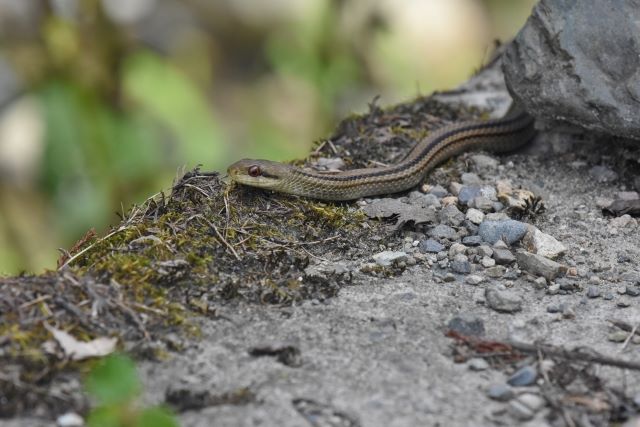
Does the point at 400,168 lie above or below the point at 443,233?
above

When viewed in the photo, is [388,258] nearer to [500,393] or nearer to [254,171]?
[254,171]

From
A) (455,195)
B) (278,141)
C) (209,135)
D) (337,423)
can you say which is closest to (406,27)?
(278,141)

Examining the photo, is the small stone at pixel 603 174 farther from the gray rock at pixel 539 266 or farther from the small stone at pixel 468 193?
the gray rock at pixel 539 266

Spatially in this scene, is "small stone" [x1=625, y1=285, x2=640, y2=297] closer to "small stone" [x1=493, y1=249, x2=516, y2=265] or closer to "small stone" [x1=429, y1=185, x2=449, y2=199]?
"small stone" [x1=493, y1=249, x2=516, y2=265]

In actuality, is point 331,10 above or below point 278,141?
above

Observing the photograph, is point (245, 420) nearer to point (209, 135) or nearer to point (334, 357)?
point (334, 357)

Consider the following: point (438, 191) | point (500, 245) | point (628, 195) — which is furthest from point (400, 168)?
point (628, 195)

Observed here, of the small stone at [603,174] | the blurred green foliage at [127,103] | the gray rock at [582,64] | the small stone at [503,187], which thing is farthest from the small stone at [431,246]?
the blurred green foliage at [127,103]
